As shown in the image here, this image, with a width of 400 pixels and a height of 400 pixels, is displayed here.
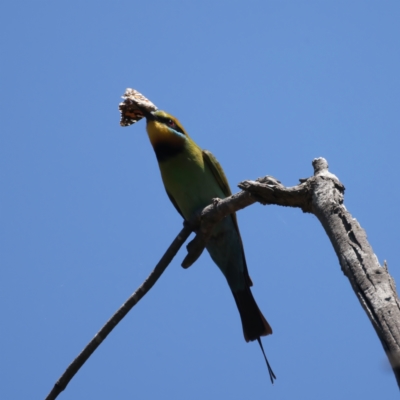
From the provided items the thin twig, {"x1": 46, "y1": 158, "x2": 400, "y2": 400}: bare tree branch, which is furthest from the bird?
the thin twig

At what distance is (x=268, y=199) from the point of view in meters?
2.60

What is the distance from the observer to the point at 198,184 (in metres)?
4.07

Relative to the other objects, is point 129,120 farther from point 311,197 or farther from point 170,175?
point 311,197

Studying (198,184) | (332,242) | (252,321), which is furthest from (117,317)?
(198,184)

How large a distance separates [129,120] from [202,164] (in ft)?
1.83

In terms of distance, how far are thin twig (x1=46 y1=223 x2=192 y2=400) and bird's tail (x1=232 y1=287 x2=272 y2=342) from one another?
98 cm

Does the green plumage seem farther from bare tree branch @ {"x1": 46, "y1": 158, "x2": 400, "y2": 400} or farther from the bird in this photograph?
bare tree branch @ {"x1": 46, "y1": 158, "x2": 400, "y2": 400}

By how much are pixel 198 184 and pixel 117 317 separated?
151cm

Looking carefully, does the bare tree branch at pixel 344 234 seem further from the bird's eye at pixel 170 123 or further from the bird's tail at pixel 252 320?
the bird's eye at pixel 170 123

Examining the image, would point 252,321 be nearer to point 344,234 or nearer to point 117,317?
point 117,317

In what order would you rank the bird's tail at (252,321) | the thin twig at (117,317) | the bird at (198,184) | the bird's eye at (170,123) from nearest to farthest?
the thin twig at (117,317), the bird's tail at (252,321), the bird at (198,184), the bird's eye at (170,123)

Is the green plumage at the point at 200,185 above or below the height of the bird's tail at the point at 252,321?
above

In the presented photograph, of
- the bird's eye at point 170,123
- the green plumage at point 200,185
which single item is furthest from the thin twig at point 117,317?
the bird's eye at point 170,123

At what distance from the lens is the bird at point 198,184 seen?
4.01 m
